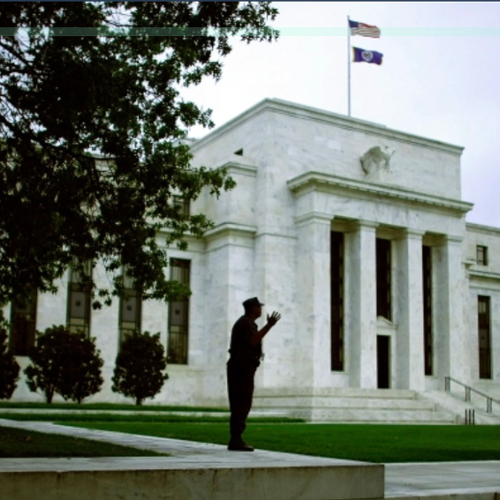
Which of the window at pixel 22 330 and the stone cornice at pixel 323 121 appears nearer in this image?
the window at pixel 22 330

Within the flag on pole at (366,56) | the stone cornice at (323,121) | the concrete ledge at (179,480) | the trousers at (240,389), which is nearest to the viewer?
the concrete ledge at (179,480)

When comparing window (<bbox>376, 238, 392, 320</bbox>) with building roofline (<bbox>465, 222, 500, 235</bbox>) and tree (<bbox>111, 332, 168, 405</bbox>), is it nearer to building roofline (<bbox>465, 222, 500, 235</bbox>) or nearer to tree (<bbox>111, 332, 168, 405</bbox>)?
building roofline (<bbox>465, 222, 500, 235</bbox>)

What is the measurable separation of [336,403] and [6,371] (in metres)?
14.9

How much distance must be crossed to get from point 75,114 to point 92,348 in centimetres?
2290

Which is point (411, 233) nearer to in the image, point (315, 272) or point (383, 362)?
point (315, 272)

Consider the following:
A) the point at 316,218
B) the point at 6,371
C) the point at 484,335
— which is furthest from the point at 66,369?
the point at 484,335

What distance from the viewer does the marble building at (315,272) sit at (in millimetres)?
39875

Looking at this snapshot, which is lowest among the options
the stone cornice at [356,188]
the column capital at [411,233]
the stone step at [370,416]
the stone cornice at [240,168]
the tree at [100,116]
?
the stone step at [370,416]

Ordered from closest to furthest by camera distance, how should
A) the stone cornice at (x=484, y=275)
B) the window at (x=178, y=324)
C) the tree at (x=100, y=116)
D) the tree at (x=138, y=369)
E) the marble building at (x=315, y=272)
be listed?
the tree at (x=100, y=116)
the tree at (x=138, y=369)
the marble building at (x=315, y=272)
the window at (x=178, y=324)
the stone cornice at (x=484, y=275)

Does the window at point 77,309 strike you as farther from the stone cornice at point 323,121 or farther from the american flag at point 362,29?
the american flag at point 362,29

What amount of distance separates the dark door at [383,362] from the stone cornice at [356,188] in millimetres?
8011

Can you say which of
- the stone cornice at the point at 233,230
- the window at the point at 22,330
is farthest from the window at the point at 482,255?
the window at the point at 22,330

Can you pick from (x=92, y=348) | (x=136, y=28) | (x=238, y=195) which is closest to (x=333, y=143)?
(x=238, y=195)

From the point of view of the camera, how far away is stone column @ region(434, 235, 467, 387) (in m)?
43.7
